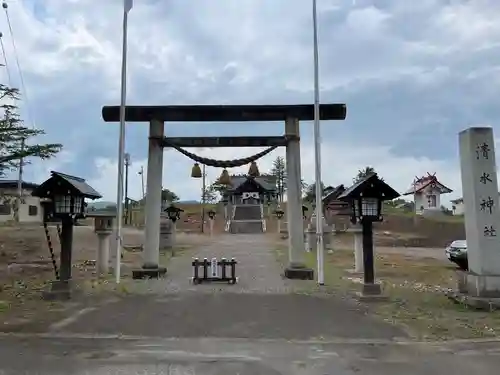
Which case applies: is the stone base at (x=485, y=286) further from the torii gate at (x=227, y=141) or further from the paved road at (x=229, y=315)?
the torii gate at (x=227, y=141)

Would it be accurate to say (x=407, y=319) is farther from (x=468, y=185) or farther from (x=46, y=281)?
(x=46, y=281)

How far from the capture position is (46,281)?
13.9 metres

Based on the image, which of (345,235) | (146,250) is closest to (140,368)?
(146,250)

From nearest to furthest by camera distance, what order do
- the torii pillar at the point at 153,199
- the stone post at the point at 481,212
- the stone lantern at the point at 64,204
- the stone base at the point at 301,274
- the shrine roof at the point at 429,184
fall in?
the stone post at the point at 481,212, the stone lantern at the point at 64,204, the stone base at the point at 301,274, the torii pillar at the point at 153,199, the shrine roof at the point at 429,184

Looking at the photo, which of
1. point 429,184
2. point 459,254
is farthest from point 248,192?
point 459,254

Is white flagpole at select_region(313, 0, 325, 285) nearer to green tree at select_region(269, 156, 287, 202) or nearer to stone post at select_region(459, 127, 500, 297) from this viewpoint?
stone post at select_region(459, 127, 500, 297)

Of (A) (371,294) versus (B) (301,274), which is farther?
(B) (301,274)

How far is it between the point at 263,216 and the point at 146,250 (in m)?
42.2

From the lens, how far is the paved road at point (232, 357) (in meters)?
5.60

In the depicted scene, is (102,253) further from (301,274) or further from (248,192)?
(248,192)

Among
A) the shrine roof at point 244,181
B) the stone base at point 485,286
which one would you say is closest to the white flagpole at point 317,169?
the stone base at point 485,286

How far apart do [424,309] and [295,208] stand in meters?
5.61

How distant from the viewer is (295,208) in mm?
14227

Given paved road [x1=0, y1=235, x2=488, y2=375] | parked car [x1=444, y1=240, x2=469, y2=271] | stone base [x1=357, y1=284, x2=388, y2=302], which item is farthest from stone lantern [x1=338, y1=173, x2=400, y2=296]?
parked car [x1=444, y1=240, x2=469, y2=271]
